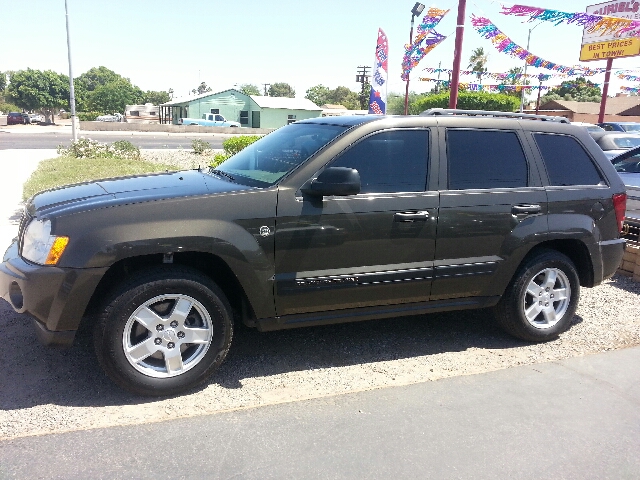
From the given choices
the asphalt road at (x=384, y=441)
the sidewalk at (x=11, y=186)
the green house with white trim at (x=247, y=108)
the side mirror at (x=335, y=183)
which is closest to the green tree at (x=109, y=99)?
the green house with white trim at (x=247, y=108)

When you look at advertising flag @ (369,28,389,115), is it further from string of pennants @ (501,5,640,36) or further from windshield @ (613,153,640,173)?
windshield @ (613,153,640,173)

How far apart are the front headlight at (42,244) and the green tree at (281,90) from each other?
12217 centimetres

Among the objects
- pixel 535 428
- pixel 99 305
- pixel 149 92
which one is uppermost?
pixel 149 92

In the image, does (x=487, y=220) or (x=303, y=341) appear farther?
(x=303, y=341)

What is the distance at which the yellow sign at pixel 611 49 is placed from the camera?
22016mm

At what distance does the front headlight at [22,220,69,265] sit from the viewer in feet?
10.6

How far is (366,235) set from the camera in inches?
149

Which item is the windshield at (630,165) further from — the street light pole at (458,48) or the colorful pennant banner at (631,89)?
the colorful pennant banner at (631,89)

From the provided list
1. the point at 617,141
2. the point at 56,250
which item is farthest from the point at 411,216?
the point at 617,141

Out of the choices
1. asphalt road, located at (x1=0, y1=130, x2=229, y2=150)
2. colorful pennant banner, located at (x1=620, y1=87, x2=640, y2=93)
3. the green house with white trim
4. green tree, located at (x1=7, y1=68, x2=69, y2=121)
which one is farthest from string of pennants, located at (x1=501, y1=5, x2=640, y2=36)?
green tree, located at (x1=7, y1=68, x2=69, y2=121)

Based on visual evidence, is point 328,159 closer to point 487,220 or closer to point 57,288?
point 487,220

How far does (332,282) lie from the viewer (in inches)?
148

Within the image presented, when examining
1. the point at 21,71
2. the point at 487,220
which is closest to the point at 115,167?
the point at 487,220

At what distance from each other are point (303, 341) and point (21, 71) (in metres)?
89.5
